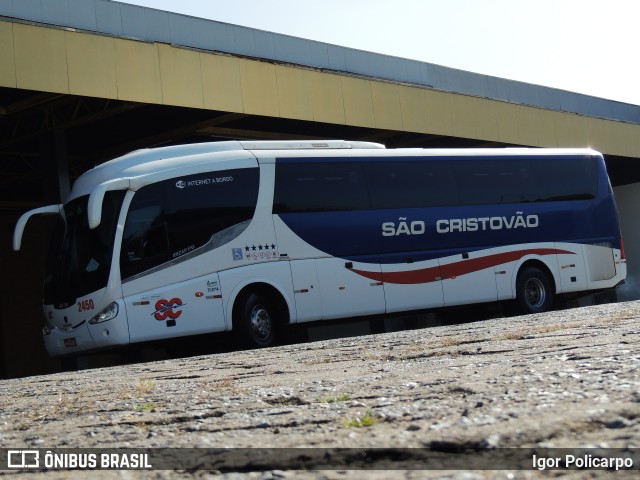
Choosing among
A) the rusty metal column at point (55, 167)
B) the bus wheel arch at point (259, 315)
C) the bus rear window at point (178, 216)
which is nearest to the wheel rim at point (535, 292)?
the bus wheel arch at point (259, 315)

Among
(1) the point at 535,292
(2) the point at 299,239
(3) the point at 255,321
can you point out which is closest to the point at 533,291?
(1) the point at 535,292

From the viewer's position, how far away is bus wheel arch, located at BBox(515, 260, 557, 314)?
18.5m

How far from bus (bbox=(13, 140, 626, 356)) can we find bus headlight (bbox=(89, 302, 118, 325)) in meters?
0.02

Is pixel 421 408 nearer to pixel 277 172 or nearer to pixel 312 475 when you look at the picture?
pixel 312 475

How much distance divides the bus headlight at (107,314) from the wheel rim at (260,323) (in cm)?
191

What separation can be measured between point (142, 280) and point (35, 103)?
507cm

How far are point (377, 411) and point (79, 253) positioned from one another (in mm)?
10564

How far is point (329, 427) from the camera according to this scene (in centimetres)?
412

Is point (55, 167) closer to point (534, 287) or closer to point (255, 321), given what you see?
point (255, 321)

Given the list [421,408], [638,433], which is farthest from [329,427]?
[638,433]

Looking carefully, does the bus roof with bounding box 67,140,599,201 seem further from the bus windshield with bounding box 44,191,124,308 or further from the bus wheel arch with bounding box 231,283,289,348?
the bus wheel arch with bounding box 231,283,289,348

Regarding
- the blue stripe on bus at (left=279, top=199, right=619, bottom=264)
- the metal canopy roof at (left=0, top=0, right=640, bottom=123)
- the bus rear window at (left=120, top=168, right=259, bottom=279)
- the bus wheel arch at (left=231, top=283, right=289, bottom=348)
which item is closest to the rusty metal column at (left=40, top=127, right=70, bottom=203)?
the metal canopy roof at (left=0, top=0, right=640, bottom=123)

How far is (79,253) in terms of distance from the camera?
14.4 m

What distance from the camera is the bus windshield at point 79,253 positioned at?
1402 cm
